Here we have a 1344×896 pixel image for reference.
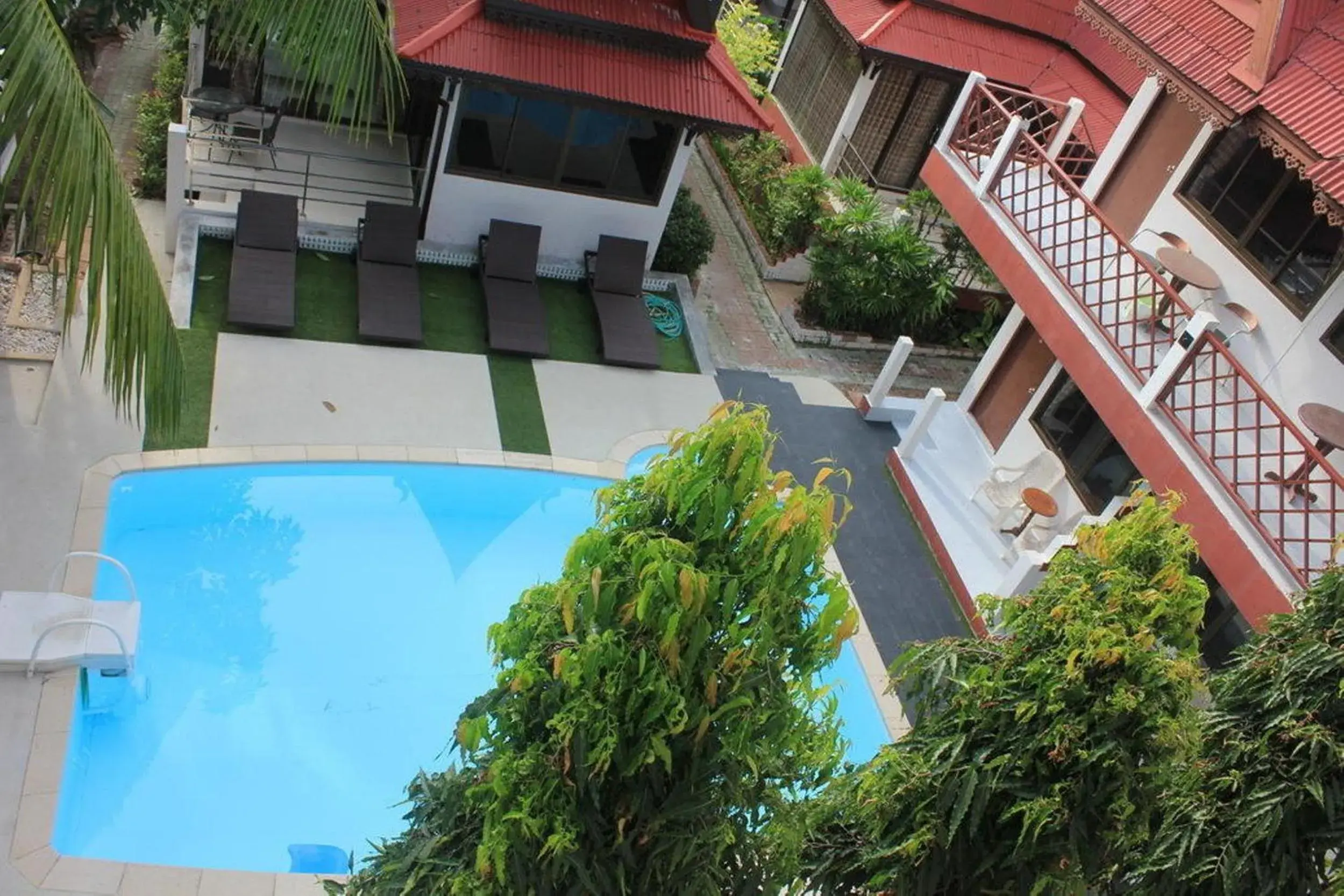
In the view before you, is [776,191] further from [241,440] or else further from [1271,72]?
[241,440]

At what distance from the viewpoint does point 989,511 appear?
15430 mm

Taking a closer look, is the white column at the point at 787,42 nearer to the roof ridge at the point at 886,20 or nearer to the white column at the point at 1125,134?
the roof ridge at the point at 886,20

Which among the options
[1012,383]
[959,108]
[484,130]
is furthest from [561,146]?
[1012,383]

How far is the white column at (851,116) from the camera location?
2027cm

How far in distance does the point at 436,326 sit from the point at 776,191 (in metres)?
7.31

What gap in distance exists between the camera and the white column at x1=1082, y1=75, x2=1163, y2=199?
14.2 m

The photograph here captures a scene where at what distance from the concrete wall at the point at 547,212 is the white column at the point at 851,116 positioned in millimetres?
5590

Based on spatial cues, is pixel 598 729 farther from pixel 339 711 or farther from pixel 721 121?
pixel 721 121

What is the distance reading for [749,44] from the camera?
70.7 ft

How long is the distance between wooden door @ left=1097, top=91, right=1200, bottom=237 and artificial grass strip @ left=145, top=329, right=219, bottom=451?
11.9 m

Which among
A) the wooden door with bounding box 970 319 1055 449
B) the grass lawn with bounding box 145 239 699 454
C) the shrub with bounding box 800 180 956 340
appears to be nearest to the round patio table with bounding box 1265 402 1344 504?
the wooden door with bounding box 970 319 1055 449

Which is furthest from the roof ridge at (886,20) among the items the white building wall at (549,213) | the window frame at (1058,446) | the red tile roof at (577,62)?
the window frame at (1058,446)

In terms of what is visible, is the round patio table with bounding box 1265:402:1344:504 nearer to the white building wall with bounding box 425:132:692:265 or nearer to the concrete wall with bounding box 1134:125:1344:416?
the concrete wall with bounding box 1134:125:1344:416

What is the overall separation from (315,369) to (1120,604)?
1101 centimetres
